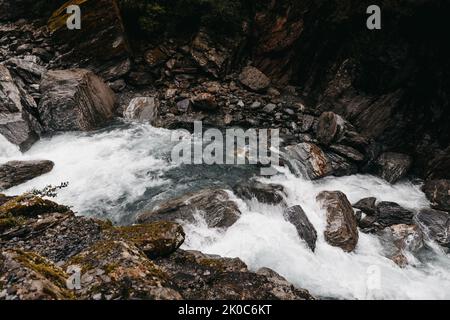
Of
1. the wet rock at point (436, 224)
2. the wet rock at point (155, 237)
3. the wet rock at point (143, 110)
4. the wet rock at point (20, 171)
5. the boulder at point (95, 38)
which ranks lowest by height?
the wet rock at point (436, 224)

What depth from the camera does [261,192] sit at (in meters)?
10.8

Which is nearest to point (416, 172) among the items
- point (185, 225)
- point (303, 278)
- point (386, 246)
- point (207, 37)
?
point (386, 246)

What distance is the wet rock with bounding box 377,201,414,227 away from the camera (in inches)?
435

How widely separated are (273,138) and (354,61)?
5220mm

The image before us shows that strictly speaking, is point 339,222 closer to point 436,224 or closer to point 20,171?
point 436,224

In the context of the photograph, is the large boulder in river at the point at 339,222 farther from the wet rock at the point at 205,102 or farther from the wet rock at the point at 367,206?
the wet rock at the point at 205,102

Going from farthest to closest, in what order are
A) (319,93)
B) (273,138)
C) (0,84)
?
(319,93)
(273,138)
(0,84)

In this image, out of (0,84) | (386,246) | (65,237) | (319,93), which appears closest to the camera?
(65,237)

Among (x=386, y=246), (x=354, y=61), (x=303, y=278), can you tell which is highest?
(x=354, y=61)

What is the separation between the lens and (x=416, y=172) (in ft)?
44.8

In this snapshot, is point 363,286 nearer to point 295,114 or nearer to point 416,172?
point 416,172

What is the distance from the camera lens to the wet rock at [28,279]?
3852mm

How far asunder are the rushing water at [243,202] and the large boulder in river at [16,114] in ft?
1.18

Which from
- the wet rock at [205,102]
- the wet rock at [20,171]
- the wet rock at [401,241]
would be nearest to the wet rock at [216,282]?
the wet rock at [401,241]
